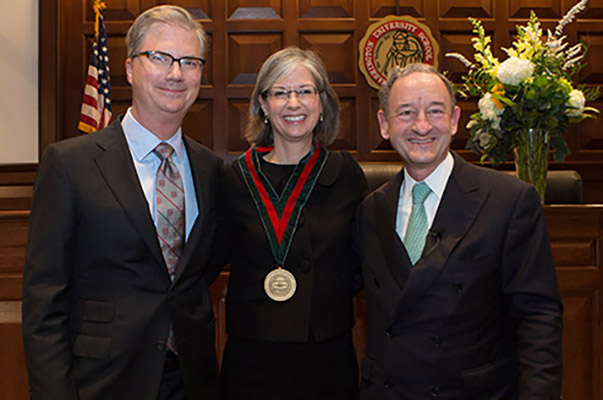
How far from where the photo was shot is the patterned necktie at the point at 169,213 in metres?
1.60

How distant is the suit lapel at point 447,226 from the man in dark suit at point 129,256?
1.97ft

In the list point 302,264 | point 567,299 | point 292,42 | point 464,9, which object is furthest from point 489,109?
point 464,9

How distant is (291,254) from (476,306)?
0.58 meters

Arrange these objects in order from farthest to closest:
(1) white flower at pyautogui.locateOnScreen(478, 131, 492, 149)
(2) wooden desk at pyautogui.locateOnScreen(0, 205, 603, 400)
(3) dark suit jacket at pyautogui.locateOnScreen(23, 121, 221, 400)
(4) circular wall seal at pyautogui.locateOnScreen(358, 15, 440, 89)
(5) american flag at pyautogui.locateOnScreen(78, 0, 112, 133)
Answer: (4) circular wall seal at pyautogui.locateOnScreen(358, 15, 440, 89) < (5) american flag at pyautogui.locateOnScreen(78, 0, 112, 133) < (1) white flower at pyautogui.locateOnScreen(478, 131, 492, 149) < (2) wooden desk at pyautogui.locateOnScreen(0, 205, 603, 400) < (3) dark suit jacket at pyautogui.locateOnScreen(23, 121, 221, 400)

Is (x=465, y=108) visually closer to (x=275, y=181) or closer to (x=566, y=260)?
(x=566, y=260)

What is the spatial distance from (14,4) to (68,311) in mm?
4289

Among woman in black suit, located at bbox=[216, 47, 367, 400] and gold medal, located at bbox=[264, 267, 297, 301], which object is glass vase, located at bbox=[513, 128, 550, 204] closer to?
woman in black suit, located at bbox=[216, 47, 367, 400]

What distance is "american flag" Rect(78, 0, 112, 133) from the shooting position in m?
4.52

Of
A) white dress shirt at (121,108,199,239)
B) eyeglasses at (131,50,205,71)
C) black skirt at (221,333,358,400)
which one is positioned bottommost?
black skirt at (221,333,358,400)

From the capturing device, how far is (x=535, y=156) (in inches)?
99.0

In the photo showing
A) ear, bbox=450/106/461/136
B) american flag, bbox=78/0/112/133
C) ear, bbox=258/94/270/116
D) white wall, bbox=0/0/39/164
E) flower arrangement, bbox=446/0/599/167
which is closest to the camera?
ear, bbox=450/106/461/136

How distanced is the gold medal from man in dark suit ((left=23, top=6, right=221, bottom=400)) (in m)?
0.20

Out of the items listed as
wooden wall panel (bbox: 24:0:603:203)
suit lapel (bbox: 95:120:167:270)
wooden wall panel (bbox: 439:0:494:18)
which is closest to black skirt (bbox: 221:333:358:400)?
suit lapel (bbox: 95:120:167:270)

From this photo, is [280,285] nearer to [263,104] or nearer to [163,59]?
[263,104]
